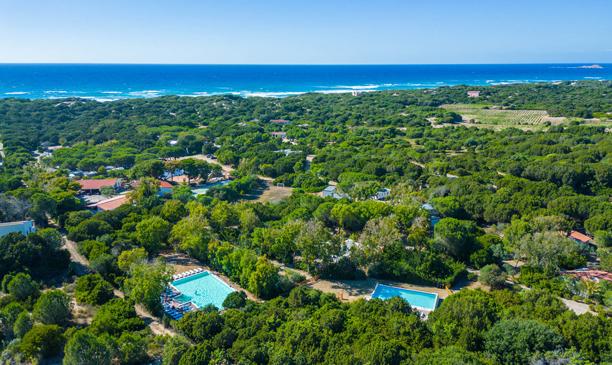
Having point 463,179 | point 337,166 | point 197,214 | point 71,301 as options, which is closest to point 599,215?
point 463,179

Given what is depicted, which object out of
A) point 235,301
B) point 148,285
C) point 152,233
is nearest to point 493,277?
point 235,301

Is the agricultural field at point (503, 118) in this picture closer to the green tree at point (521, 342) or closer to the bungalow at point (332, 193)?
the bungalow at point (332, 193)

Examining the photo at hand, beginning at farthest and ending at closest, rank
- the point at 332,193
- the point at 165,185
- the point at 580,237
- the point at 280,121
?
1. the point at 280,121
2. the point at 165,185
3. the point at 332,193
4. the point at 580,237

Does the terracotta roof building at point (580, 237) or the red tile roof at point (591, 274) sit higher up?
the terracotta roof building at point (580, 237)

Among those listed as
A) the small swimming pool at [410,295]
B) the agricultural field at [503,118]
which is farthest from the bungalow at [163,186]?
the agricultural field at [503,118]

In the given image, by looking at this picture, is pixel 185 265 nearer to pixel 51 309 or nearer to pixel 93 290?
pixel 93 290

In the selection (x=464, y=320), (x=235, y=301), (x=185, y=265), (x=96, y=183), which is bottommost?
(x=185, y=265)
